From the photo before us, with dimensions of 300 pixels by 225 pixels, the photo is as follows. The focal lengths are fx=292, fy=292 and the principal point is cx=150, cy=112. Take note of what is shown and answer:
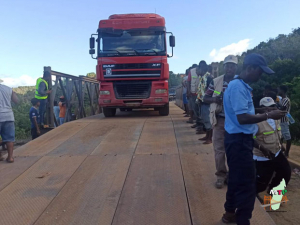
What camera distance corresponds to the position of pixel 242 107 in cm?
255

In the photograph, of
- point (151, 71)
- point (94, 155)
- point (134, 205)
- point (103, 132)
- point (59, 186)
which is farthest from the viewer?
point (151, 71)

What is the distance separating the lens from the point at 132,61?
9.32 m

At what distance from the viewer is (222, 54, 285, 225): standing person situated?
257cm

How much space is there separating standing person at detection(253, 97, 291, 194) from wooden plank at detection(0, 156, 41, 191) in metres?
3.37

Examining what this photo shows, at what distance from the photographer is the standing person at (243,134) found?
257 cm

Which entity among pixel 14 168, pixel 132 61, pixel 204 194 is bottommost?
pixel 204 194

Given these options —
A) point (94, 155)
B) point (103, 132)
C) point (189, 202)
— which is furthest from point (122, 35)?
point (189, 202)

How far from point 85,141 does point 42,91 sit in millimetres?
2801

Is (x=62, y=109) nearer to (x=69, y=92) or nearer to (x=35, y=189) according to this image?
(x=69, y=92)

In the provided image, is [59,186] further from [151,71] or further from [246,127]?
[151,71]

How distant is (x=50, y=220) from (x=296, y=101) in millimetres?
13704

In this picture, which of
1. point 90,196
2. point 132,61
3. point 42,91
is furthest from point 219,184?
point 132,61

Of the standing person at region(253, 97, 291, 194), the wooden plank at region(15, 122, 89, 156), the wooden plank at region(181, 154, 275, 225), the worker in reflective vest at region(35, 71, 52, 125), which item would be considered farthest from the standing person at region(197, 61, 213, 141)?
the worker in reflective vest at region(35, 71, 52, 125)

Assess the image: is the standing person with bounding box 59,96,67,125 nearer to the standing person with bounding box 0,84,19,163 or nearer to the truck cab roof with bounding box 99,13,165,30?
the truck cab roof with bounding box 99,13,165,30
